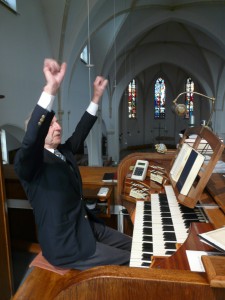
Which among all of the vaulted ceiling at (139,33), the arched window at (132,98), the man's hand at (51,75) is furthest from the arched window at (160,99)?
the man's hand at (51,75)

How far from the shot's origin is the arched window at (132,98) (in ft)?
63.1

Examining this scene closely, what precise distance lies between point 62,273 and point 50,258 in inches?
6.1

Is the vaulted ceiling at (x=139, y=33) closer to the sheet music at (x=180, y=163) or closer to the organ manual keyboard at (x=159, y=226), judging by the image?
the sheet music at (x=180, y=163)

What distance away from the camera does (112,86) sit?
1500 centimetres

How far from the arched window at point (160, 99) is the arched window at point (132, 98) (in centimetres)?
159

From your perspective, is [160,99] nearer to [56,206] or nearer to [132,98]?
[132,98]

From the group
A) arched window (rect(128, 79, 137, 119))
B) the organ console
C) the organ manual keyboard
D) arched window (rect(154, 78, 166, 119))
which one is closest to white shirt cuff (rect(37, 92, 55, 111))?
the organ console

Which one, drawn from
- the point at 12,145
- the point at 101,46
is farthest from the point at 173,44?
the point at 12,145

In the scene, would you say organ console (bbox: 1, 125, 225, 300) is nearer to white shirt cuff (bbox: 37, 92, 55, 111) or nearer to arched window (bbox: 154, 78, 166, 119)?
white shirt cuff (bbox: 37, 92, 55, 111)

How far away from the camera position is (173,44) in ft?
48.4

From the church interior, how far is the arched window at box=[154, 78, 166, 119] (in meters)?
0.07

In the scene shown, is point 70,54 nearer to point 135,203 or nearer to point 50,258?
point 135,203

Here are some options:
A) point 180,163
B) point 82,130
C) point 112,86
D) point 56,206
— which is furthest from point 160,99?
point 56,206

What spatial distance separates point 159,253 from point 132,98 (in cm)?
1849
